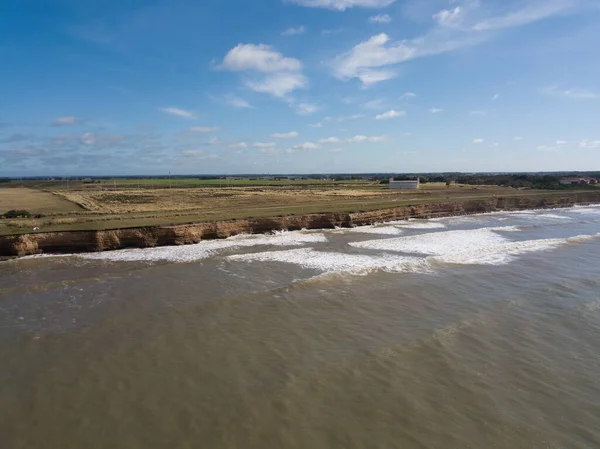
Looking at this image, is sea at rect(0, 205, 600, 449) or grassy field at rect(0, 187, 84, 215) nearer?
sea at rect(0, 205, 600, 449)

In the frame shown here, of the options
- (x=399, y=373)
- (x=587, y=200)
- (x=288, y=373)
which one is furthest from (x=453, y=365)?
(x=587, y=200)

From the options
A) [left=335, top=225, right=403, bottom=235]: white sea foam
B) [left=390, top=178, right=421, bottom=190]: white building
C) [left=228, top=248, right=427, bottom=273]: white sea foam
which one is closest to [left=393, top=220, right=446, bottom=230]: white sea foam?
[left=335, top=225, right=403, bottom=235]: white sea foam

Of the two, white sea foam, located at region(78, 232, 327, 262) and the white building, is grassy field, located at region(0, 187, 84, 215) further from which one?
the white building

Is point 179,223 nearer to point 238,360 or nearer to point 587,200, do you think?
point 238,360

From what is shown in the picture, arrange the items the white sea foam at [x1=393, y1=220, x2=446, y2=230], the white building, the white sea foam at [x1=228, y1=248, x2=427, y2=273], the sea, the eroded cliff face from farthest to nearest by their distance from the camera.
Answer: the white building, the white sea foam at [x1=393, y1=220, x2=446, y2=230], the eroded cliff face, the white sea foam at [x1=228, y1=248, x2=427, y2=273], the sea

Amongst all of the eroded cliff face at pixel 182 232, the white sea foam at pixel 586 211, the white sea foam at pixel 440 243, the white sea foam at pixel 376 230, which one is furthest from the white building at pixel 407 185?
the white sea foam at pixel 440 243

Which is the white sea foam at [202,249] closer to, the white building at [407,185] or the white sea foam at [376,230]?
the white sea foam at [376,230]
